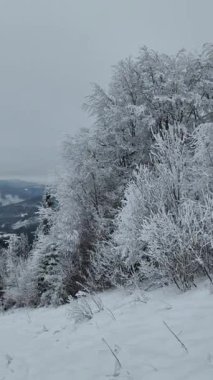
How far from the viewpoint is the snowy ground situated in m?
4.16

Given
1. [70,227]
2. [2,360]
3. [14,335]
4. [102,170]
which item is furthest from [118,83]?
[2,360]

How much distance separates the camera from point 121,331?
5.97m

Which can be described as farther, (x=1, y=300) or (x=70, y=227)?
(x=1, y=300)

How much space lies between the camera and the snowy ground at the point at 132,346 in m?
4.16

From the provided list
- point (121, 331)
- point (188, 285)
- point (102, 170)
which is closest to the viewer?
point (121, 331)

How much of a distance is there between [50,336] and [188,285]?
3.43m

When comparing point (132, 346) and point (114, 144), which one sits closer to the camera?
point (132, 346)

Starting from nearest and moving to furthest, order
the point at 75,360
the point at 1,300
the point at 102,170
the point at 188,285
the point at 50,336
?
the point at 75,360
the point at 188,285
the point at 50,336
the point at 102,170
the point at 1,300

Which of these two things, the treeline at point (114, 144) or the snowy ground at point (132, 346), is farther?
the treeline at point (114, 144)

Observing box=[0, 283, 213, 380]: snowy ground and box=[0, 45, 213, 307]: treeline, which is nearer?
box=[0, 283, 213, 380]: snowy ground

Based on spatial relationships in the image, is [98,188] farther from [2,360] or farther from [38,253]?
[2,360]

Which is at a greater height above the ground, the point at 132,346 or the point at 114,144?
the point at 114,144

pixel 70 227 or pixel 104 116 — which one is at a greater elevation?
Answer: pixel 104 116

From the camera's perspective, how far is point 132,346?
5020mm
